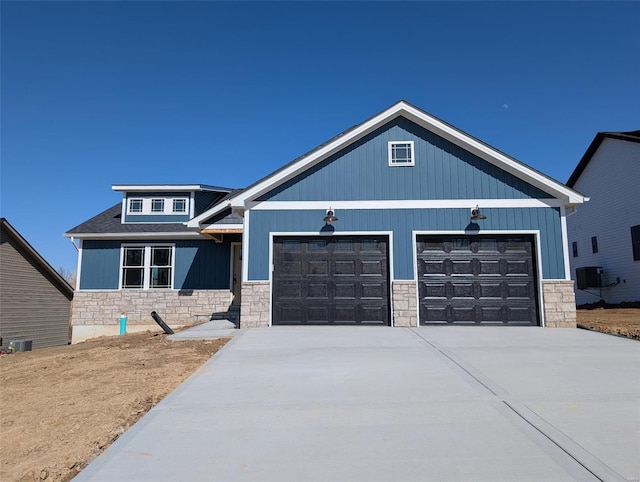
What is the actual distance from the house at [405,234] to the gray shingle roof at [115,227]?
6.56 m

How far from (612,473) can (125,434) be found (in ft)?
12.4

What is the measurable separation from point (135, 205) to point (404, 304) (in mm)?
12090

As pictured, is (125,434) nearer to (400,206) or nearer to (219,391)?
→ (219,391)

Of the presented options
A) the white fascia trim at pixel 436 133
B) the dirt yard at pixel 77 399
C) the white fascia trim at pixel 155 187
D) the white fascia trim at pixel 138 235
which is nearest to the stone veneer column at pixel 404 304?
the white fascia trim at pixel 436 133

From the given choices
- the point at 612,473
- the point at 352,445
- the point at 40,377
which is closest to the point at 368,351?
the point at 352,445

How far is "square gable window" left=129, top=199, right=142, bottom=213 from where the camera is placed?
1748 cm

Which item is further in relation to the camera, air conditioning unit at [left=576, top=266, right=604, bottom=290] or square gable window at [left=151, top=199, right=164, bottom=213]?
air conditioning unit at [left=576, top=266, right=604, bottom=290]

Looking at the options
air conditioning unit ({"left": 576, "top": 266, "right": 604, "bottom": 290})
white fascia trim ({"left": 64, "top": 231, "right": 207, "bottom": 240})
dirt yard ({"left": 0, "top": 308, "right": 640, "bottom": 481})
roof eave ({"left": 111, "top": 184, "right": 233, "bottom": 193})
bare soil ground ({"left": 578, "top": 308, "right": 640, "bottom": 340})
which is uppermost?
roof eave ({"left": 111, "top": 184, "right": 233, "bottom": 193})

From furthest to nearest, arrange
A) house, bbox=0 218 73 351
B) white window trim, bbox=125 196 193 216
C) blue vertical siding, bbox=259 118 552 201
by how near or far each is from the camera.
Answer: white window trim, bbox=125 196 193 216, house, bbox=0 218 73 351, blue vertical siding, bbox=259 118 552 201

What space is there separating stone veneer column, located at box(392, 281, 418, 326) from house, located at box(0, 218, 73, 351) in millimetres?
13402

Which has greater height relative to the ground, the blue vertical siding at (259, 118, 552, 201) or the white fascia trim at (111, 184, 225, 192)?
the white fascia trim at (111, 184, 225, 192)

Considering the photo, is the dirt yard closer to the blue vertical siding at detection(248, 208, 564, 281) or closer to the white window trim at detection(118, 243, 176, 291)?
the blue vertical siding at detection(248, 208, 564, 281)

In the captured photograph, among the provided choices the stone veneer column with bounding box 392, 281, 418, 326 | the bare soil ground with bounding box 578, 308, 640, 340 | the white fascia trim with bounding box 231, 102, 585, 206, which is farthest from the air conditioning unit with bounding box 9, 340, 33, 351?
the bare soil ground with bounding box 578, 308, 640, 340

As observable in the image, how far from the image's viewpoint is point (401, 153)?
11.4 m
